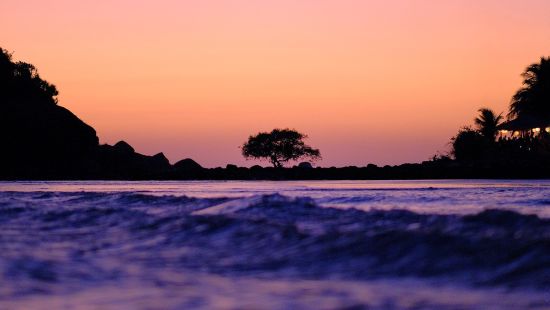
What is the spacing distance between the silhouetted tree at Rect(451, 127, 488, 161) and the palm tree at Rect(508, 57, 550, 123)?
16.1ft

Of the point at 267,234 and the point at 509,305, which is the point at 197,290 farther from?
the point at 267,234

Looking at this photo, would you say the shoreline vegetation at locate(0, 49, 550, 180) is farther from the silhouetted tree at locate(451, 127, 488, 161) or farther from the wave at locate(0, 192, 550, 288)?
the wave at locate(0, 192, 550, 288)

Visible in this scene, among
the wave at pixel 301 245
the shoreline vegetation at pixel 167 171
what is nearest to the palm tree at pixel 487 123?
the shoreline vegetation at pixel 167 171

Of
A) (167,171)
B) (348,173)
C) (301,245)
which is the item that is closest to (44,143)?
(167,171)

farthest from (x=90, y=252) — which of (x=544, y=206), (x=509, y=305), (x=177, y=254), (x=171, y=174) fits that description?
(x=171, y=174)

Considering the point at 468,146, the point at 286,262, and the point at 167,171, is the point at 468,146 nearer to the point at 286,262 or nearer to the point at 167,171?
the point at 167,171

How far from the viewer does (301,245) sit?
5.77m

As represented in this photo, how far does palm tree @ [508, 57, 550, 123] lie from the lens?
5525 cm

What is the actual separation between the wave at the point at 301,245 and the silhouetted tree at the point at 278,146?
6954cm

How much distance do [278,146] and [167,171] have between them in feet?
75.8

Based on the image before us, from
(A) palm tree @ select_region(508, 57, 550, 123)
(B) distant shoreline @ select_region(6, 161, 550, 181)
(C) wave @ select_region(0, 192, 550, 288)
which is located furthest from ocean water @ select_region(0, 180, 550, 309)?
Answer: (A) palm tree @ select_region(508, 57, 550, 123)

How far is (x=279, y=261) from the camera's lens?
520 centimetres

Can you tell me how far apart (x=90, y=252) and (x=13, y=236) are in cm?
166

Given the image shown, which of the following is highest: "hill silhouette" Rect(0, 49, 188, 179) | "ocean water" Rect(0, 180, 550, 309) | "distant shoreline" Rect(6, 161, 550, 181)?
"hill silhouette" Rect(0, 49, 188, 179)
